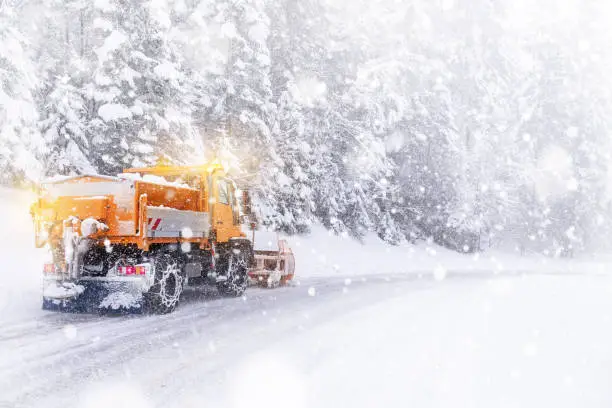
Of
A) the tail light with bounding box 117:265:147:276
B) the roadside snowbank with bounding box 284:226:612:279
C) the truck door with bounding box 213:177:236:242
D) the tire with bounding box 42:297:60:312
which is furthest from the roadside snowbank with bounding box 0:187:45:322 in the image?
the roadside snowbank with bounding box 284:226:612:279

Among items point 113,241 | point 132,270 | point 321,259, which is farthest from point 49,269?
point 321,259

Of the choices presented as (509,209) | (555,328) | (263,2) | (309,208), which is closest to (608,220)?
(509,209)

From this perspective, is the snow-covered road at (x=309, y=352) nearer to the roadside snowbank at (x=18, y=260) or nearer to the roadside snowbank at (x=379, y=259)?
the roadside snowbank at (x=18, y=260)

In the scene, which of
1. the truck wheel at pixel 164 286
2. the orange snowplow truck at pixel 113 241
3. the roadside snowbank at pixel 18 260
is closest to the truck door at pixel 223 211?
the orange snowplow truck at pixel 113 241

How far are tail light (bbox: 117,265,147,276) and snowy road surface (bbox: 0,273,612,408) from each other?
29.3 inches

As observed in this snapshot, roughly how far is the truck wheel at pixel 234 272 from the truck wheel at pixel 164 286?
2.37 meters

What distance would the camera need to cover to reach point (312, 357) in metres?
7.47

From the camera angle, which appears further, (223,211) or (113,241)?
(223,211)

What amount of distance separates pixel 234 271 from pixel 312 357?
6.75m

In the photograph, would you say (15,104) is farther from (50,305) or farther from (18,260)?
(50,305)

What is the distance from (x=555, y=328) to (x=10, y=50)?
1476 cm

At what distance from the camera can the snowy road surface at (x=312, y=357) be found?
18.9 feet

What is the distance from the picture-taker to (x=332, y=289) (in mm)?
16438

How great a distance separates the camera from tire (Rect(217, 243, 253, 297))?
13.8 meters
